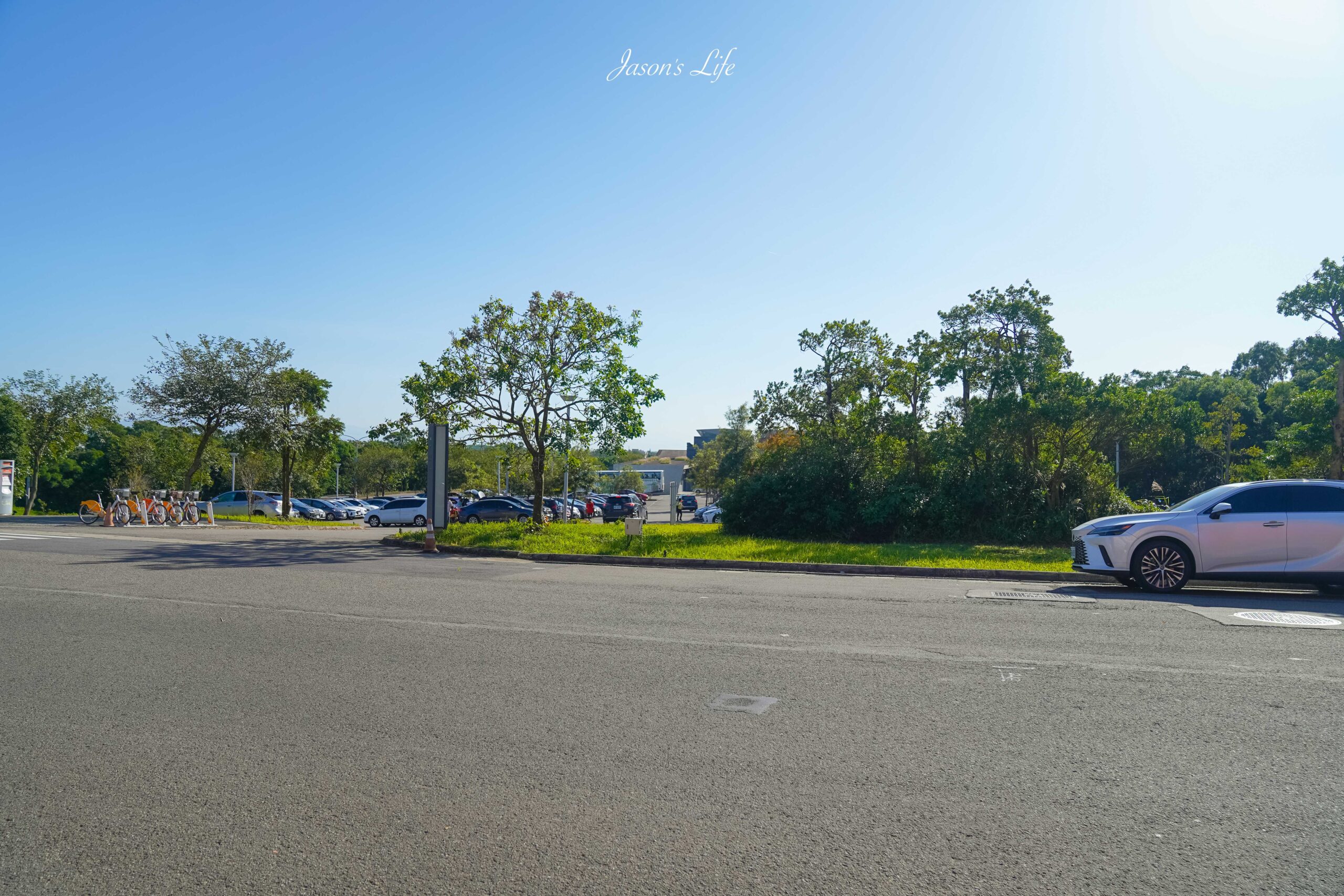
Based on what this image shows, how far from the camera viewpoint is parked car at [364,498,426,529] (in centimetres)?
4134

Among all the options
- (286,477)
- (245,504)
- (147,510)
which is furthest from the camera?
(245,504)

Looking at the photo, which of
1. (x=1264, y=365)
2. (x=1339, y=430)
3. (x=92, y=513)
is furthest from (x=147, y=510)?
(x=1264, y=365)

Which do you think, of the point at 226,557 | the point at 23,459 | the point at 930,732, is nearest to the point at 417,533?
the point at 226,557

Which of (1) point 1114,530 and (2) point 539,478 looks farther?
(2) point 539,478

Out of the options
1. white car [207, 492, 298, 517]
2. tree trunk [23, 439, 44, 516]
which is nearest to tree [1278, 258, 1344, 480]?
white car [207, 492, 298, 517]

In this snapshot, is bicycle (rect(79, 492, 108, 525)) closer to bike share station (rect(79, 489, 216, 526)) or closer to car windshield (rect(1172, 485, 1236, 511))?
bike share station (rect(79, 489, 216, 526))

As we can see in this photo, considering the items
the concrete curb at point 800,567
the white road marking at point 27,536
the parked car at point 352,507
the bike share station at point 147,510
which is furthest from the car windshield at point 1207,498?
the parked car at point 352,507

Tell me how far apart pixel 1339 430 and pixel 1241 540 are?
1987 cm

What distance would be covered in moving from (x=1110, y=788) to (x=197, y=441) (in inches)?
3021

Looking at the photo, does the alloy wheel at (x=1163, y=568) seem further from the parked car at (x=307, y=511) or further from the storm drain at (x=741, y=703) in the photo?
the parked car at (x=307, y=511)

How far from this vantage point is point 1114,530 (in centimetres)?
1260

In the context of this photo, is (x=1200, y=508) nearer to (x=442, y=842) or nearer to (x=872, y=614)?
(x=872, y=614)

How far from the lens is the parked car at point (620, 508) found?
4609cm

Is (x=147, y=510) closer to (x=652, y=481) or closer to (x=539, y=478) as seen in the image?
(x=539, y=478)
